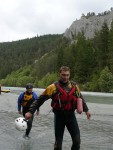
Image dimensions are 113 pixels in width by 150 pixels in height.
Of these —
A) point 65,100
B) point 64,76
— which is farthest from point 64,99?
point 64,76

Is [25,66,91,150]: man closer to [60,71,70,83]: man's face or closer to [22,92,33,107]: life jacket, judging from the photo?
[60,71,70,83]: man's face

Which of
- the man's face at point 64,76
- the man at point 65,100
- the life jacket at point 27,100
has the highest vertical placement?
the man's face at point 64,76

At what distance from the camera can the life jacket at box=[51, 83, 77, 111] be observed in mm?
7554

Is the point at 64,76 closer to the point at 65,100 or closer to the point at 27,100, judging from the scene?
the point at 65,100

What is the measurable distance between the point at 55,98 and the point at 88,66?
Result: 3762 inches

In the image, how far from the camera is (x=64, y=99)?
24.8 ft

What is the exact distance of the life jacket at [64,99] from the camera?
7554mm

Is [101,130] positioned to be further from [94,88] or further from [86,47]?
[86,47]

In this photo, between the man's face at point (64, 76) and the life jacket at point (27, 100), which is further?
the life jacket at point (27, 100)

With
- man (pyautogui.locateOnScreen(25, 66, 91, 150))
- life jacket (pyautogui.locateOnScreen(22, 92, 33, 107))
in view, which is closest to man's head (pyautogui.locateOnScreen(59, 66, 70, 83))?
man (pyautogui.locateOnScreen(25, 66, 91, 150))

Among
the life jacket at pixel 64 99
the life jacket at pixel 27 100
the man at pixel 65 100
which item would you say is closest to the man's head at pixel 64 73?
the man at pixel 65 100

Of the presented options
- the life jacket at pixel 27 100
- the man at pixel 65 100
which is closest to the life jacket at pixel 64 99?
the man at pixel 65 100

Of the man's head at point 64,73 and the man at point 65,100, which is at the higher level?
the man's head at point 64,73

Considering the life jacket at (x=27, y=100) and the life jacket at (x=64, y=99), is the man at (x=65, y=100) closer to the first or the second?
the life jacket at (x=64, y=99)
